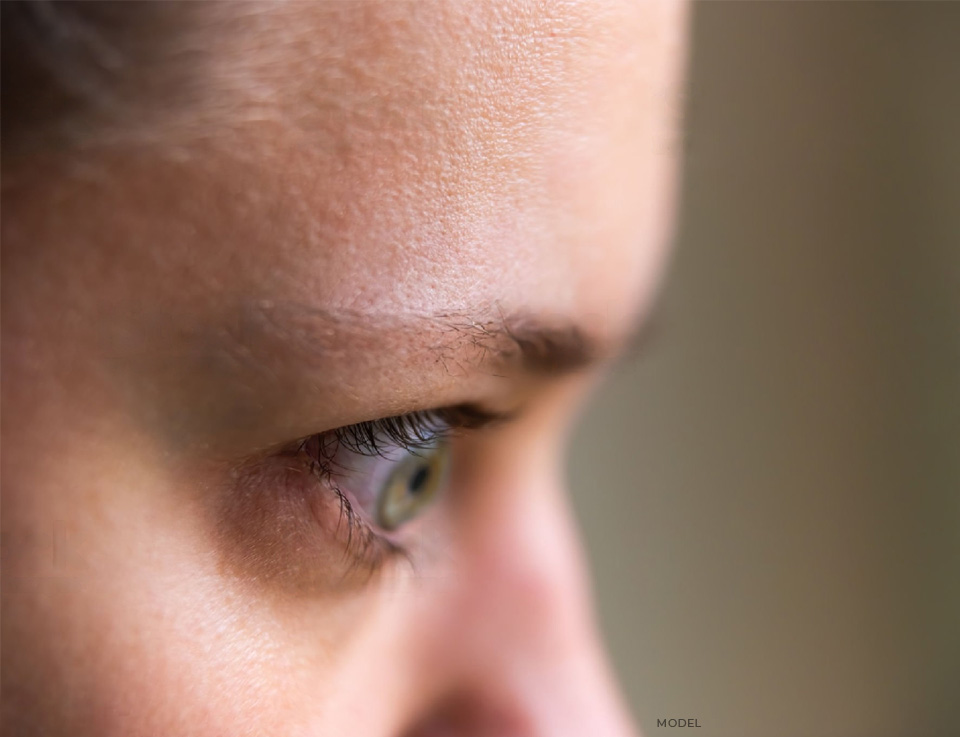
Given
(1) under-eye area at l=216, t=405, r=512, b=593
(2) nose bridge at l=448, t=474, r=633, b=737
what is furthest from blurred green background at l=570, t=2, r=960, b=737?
(1) under-eye area at l=216, t=405, r=512, b=593

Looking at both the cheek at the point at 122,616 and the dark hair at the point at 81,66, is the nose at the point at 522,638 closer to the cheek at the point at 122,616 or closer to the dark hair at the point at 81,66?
the cheek at the point at 122,616

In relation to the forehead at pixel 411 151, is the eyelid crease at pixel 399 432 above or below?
below

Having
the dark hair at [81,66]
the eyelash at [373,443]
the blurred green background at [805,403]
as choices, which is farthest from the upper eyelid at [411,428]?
the blurred green background at [805,403]

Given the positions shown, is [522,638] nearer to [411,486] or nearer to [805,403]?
[411,486]

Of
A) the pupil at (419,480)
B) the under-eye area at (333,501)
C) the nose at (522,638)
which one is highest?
the pupil at (419,480)

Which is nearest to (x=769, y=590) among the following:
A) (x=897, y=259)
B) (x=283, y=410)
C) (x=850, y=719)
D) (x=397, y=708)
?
(x=850, y=719)

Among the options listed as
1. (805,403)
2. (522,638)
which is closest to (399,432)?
(522,638)

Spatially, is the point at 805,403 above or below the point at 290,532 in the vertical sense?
above
